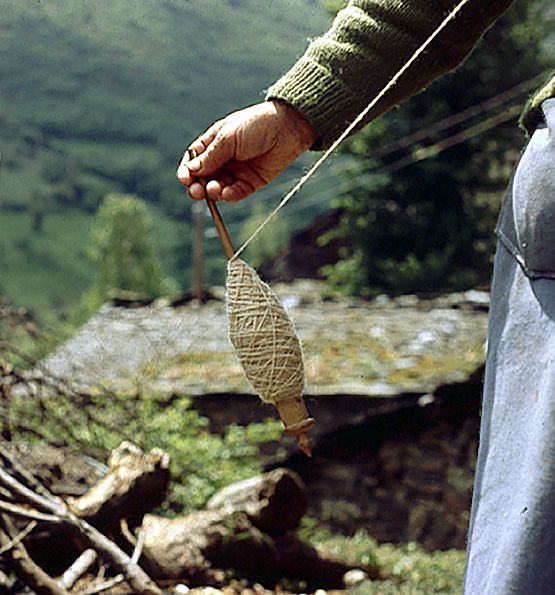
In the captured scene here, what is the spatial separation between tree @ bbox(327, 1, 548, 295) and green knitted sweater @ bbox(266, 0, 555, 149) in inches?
725

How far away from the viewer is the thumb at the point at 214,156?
201 cm

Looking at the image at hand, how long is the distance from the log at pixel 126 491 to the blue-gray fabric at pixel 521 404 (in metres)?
2.24

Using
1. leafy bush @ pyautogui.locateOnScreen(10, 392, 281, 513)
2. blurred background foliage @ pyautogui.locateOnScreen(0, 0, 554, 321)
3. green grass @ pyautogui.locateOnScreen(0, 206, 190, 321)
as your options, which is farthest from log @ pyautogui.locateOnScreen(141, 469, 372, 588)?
green grass @ pyautogui.locateOnScreen(0, 206, 190, 321)

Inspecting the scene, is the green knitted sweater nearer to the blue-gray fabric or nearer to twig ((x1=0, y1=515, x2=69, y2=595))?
the blue-gray fabric

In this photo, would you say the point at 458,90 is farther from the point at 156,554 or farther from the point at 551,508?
the point at 551,508

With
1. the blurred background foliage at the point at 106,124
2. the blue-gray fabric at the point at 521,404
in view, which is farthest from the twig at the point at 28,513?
the blurred background foliage at the point at 106,124

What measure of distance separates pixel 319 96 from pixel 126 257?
4412 cm

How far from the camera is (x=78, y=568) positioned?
3.60 meters

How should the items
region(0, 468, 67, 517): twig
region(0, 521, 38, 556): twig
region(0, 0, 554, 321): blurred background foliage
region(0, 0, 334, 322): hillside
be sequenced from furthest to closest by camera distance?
region(0, 0, 334, 322): hillside < region(0, 0, 554, 321): blurred background foliage < region(0, 468, 67, 517): twig < region(0, 521, 38, 556): twig

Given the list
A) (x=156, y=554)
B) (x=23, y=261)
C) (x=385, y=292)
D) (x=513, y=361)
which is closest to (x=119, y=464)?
(x=156, y=554)

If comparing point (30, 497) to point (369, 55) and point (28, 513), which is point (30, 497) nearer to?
point (28, 513)

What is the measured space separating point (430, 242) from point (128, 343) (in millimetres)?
10156

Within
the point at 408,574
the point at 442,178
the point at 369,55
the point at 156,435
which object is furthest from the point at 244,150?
the point at 442,178

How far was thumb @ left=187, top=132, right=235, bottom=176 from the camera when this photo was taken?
2.01m
